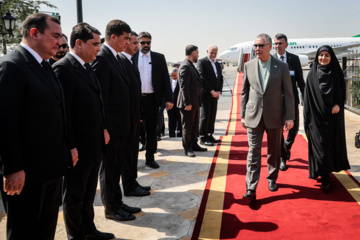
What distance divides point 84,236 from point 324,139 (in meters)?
3.38

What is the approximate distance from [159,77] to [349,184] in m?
3.33

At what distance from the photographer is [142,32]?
17.2ft

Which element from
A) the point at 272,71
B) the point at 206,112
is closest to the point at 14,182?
the point at 272,71

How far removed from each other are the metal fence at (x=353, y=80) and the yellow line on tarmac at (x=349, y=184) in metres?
6.31

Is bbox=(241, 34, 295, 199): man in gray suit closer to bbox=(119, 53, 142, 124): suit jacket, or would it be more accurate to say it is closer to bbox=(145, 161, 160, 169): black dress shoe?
bbox=(119, 53, 142, 124): suit jacket

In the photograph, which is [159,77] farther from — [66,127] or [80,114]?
[66,127]

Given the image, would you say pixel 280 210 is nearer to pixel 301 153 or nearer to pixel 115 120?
pixel 115 120

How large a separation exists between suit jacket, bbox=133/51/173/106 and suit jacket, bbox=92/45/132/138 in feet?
5.56

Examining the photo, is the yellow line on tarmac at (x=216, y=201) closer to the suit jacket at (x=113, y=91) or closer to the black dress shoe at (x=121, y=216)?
the black dress shoe at (x=121, y=216)

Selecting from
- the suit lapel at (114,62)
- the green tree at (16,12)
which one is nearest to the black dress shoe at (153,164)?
the suit lapel at (114,62)

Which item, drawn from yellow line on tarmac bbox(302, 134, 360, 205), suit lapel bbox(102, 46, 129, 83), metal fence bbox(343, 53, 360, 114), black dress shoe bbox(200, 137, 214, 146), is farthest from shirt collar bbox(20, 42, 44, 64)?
metal fence bbox(343, 53, 360, 114)

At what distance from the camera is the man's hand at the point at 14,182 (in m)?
1.97

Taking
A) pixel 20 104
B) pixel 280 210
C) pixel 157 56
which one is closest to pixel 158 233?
pixel 280 210

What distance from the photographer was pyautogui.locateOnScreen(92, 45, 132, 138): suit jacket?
11.2 feet
